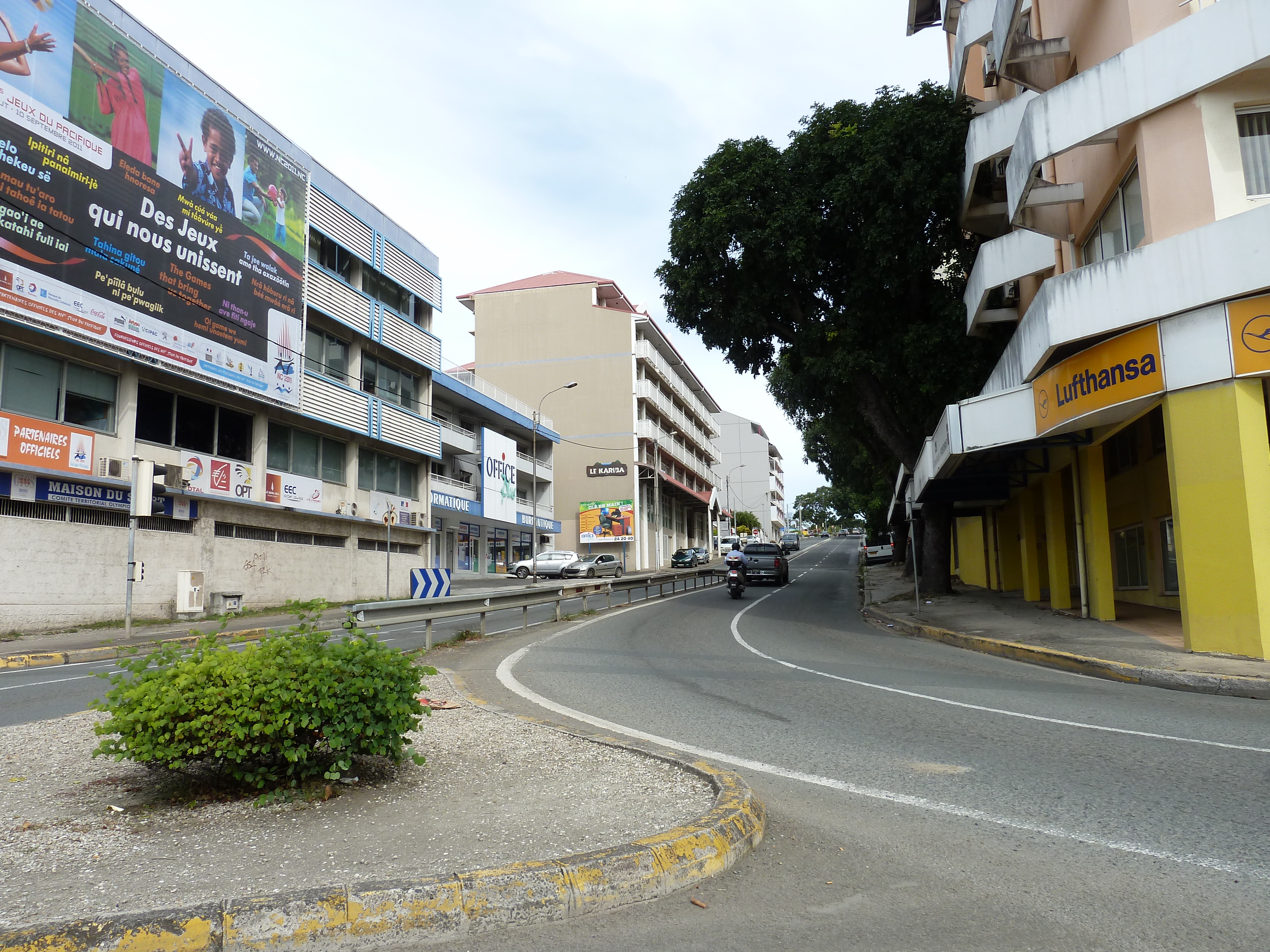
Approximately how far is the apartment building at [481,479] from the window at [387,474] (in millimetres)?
2258

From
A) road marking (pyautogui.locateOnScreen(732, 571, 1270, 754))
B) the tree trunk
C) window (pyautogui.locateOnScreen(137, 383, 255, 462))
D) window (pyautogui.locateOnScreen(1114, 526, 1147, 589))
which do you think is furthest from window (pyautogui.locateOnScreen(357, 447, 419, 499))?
window (pyautogui.locateOnScreen(1114, 526, 1147, 589))

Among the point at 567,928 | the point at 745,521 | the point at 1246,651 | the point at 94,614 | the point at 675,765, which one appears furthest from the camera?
the point at 745,521

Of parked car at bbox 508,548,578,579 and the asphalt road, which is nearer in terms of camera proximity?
the asphalt road

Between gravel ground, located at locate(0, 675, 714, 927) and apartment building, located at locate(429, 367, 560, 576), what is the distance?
33112mm

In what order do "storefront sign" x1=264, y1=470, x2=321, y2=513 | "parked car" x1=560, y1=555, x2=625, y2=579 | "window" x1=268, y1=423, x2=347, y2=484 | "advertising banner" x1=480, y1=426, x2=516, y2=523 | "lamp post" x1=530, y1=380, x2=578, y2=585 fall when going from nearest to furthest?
"storefront sign" x1=264, y1=470, x2=321, y2=513 → "window" x1=268, y1=423, x2=347, y2=484 → "advertising banner" x1=480, y1=426, x2=516, y2=523 → "parked car" x1=560, y1=555, x2=625, y2=579 → "lamp post" x1=530, y1=380, x2=578, y2=585

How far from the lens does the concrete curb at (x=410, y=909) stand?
3119 millimetres

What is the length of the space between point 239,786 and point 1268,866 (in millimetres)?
5424

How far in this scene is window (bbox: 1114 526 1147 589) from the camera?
19266 mm

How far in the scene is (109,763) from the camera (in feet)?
18.7

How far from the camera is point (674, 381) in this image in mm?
75500

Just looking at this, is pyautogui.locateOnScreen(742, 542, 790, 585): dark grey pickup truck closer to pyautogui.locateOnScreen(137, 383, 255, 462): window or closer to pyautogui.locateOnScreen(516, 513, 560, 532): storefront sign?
pyautogui.locateOnScreen(516, 513, 560, 532): storefront sign

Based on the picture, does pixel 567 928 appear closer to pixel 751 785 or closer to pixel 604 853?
pixel 604 853

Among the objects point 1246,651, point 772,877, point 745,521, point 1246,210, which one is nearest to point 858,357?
point 1246,210

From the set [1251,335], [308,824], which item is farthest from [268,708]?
[1251,335]
